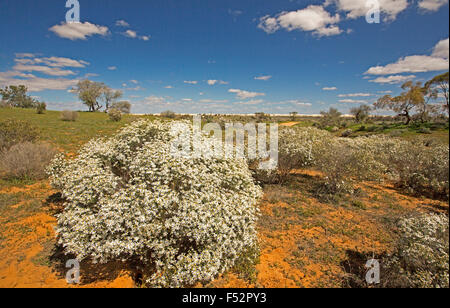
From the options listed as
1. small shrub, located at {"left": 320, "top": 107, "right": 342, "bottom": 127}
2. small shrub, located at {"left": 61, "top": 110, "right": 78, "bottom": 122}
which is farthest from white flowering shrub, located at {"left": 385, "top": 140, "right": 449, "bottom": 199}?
small shrub, located at {"left": 61, "top": 110, "right": 78, "bottom": 122}

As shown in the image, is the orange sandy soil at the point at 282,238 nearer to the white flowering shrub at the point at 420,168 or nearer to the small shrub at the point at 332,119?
the white flowering shrub at the point at 420,168

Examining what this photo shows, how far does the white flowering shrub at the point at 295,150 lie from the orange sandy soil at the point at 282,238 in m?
1.39

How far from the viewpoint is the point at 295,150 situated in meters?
10.4

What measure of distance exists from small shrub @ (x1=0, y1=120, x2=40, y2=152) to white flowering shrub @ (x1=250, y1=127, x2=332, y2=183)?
1474 cm

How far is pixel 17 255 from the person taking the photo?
573 centimetres

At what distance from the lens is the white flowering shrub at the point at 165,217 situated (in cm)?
435

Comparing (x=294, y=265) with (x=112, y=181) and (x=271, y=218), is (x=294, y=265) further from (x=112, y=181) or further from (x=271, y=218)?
(x=112, y=181)

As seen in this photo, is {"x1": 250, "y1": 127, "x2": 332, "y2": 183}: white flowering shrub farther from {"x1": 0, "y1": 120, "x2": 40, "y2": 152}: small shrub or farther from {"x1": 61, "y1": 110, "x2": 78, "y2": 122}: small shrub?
{"x1": 61, "y1": 110, "x2": 78, "y2": 122}: small shrub

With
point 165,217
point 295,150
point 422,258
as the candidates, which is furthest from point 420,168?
point 165,217

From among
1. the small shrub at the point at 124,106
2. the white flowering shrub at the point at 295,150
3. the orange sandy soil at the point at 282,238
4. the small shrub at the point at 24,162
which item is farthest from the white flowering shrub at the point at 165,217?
the small shrub at the point at 124,106

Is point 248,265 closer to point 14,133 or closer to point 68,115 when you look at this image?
point 14,133

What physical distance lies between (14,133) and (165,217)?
14.5m

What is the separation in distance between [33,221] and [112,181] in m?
4.84
